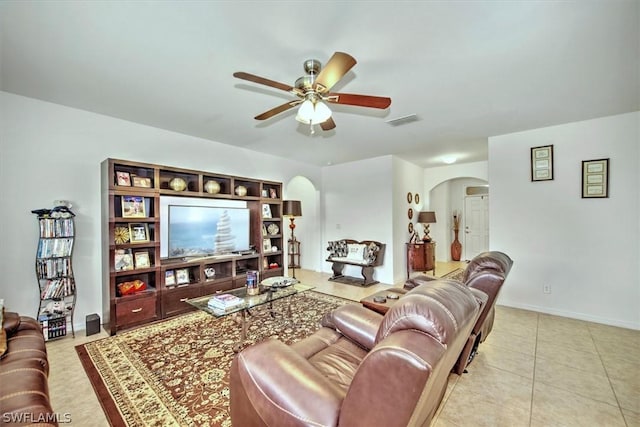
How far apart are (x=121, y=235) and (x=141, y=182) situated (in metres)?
0.70

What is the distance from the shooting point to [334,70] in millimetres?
1699

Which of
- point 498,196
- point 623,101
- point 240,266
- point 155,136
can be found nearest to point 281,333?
point 240,266

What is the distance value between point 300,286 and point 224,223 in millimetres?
1834

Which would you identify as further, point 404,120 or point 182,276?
point 182,276

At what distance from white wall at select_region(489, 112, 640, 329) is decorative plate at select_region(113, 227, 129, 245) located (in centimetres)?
Result: 516

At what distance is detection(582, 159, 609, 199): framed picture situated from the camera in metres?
3.32

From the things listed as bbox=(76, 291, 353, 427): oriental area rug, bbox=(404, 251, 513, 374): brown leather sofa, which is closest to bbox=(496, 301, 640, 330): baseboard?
bbox=(404, 251, 513, 374): brown leather sofa

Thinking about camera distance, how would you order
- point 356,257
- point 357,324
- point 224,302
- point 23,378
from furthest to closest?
point 356,257 → point 224,302 → point 357,324 → point 23,378

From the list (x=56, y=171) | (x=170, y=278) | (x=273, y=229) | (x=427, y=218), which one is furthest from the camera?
(x=427, y=218)

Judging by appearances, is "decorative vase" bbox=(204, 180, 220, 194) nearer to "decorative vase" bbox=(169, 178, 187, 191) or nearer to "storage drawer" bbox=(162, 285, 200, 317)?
"decorative vase" bbox=(169, 178, 187, 191)

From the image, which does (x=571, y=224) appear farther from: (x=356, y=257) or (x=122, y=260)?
(x=122, y=260)

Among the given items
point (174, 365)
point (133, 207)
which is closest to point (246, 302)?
point (174, 365)

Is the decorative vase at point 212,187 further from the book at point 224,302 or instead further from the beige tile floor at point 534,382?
the beige tile floor at point 534,382

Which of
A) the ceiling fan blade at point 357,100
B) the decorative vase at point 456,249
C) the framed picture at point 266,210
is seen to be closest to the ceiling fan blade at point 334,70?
the ceiling fan blade at point 357,100
